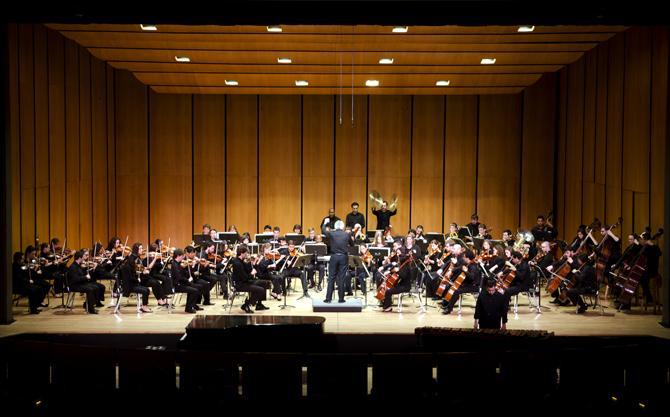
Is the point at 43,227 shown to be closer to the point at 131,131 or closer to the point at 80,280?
the point at 80,280

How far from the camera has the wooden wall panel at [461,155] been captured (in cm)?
2022

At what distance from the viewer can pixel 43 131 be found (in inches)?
606

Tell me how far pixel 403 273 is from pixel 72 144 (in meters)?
7.22

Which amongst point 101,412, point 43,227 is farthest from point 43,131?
point 101,412

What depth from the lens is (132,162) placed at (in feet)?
65.5

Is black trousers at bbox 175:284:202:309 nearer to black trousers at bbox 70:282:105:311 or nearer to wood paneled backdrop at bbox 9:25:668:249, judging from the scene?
black trousers at bbox 70:282:105:311

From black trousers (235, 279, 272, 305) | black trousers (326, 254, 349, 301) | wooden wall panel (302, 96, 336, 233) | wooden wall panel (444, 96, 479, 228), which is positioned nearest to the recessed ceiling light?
black trousers (326, 254, 349, 301)

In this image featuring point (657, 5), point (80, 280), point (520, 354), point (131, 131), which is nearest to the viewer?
point (520, 354)

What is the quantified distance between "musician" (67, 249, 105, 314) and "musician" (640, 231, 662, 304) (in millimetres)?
8384

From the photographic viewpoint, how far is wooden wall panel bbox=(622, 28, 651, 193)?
14719 millimetres

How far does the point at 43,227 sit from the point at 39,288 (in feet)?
7.63

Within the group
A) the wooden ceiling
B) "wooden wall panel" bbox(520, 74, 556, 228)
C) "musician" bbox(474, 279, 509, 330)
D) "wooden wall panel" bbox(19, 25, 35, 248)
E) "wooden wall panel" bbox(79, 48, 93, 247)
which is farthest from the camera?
"wooden wall panel" bbox(520, 74, 556, 228)

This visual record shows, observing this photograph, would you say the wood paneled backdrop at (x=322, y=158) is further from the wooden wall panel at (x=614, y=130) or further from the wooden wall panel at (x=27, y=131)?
the wooden wall panel at (x=27, y=131)

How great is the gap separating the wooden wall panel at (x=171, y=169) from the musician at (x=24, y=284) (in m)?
6.84
